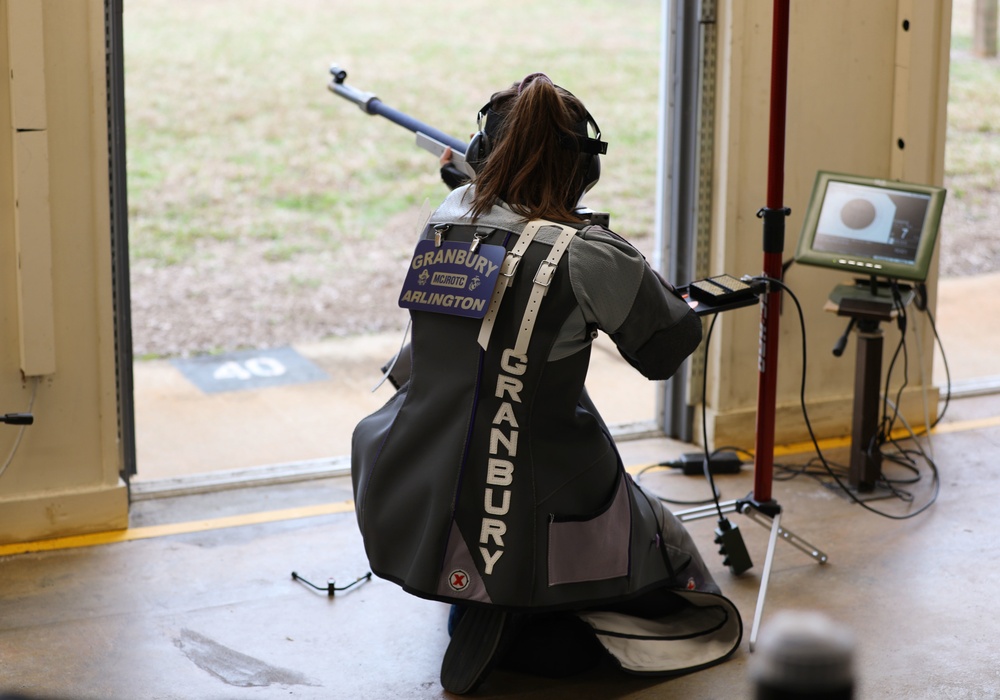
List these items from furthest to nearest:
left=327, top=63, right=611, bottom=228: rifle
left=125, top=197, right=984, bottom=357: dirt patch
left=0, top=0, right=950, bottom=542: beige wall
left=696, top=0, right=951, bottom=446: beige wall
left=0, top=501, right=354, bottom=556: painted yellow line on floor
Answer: left=125, top=197, right=984, bottom=357: dirt patch < left=696, top=0, right=951, bottom=446: beige wall < left=0, top=501, right=354, bottom=556: painted yellow line on floor < left=0, top=0, right=950, bottom=542: beige wall < left=327, top=63, right=611, bottom=228: rifle

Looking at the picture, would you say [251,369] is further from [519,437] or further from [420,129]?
[519,437]

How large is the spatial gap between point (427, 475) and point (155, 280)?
680 centimetres

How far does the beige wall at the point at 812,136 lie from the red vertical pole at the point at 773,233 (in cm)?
120

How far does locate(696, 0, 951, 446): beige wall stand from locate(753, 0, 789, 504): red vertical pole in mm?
1199

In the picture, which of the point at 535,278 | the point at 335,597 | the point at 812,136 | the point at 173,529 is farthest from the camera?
the point at 812,136

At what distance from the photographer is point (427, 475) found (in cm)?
303

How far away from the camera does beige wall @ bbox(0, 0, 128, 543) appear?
3750mm

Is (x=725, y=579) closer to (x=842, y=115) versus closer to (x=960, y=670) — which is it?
(x=960, y=670)

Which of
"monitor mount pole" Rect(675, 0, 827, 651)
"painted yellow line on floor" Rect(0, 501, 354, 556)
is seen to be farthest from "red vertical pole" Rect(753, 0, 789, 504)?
"painted yellow line on floor" Rect(0, 501, 354, 556)

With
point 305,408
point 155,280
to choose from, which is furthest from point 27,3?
point 155,280

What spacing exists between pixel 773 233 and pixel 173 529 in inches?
93.2

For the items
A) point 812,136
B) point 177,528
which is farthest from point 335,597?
point 812,136

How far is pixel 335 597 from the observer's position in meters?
3.71

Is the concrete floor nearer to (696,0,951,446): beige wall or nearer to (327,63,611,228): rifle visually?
(696,0,951,446): beige wall
